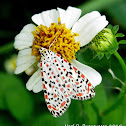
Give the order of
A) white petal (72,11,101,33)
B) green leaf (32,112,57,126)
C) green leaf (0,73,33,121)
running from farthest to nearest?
1. green leaf (0,73,33,121)
2. green leaf (32,112,57,126)
3. white petal (72,11,101,33)

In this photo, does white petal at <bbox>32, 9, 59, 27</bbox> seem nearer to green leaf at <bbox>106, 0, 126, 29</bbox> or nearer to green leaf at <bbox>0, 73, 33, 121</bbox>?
green leaf at <bbox>0, 73, 33, 121</bbox>

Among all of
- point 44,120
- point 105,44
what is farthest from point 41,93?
point 105,44

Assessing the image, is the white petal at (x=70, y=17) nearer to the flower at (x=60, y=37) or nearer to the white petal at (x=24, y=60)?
the flower at (x=60, y=37)

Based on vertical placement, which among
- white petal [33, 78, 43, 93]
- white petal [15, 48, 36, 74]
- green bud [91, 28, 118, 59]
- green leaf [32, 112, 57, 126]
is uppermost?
white petal [15, 48, 36, 74]

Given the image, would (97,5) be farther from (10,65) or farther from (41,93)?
(10,65)

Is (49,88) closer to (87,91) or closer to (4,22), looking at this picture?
(87,91)

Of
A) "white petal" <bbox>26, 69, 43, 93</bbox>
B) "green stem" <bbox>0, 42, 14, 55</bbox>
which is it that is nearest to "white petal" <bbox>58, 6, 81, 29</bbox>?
"white petal" <bbox>26, 69, 43, 93</bbox>
